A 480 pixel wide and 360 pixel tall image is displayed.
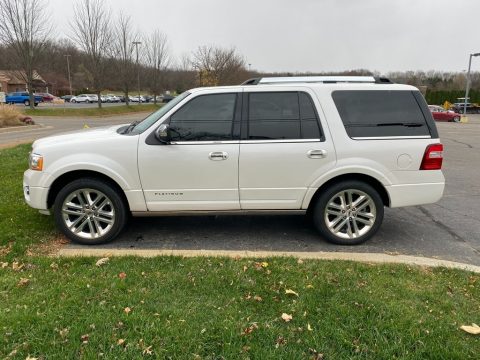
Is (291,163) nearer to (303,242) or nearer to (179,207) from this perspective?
(303,242)

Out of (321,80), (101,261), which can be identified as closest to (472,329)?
(321,80)

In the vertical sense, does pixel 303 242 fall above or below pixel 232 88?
below

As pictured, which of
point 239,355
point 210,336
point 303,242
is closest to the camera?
point 239,355

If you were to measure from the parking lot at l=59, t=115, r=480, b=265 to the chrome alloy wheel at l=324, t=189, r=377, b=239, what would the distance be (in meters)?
0.20

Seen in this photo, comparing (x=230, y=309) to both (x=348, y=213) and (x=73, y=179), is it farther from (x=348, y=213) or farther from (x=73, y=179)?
(x=73, y=179)

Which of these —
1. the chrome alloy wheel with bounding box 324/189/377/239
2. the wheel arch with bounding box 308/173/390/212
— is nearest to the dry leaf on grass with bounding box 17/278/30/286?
the wheel arch with bounding box 308/173/390/212

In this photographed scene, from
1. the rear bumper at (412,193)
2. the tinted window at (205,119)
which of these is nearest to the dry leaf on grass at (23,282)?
the tinted window at (205,119)

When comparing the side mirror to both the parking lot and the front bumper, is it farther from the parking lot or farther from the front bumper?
the front bumper

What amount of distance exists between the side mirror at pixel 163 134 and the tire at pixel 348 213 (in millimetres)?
1866

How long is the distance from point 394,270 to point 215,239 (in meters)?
2.04

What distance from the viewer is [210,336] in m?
2.63

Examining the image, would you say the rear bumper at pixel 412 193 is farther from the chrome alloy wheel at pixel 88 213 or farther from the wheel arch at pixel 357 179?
the chrome alloy wheel at pixel 88 213

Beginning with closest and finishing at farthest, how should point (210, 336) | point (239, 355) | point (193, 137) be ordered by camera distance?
point (239, 355) → point (210, 336) → point (193, 137)

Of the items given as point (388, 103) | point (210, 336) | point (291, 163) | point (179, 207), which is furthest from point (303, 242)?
point (210, 336)
